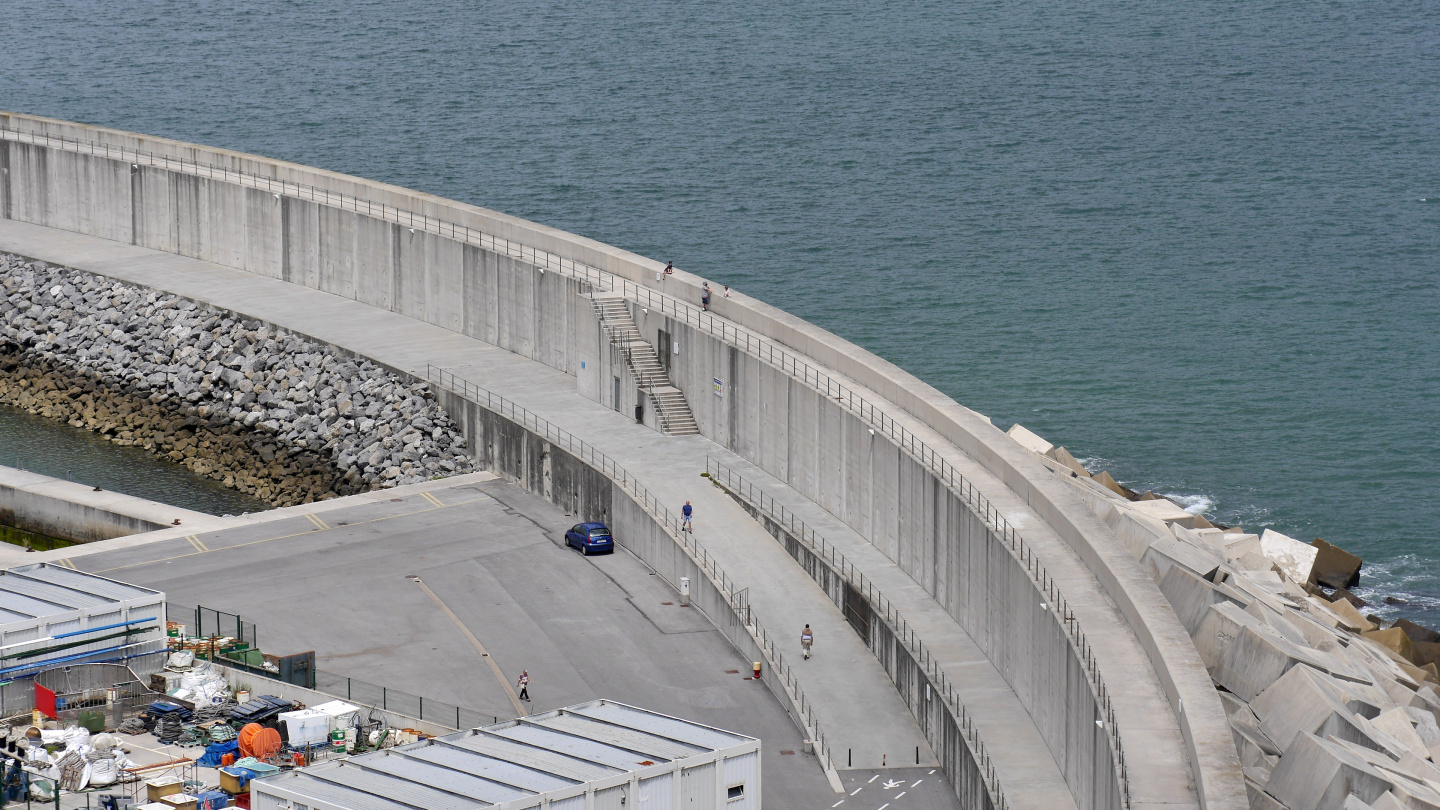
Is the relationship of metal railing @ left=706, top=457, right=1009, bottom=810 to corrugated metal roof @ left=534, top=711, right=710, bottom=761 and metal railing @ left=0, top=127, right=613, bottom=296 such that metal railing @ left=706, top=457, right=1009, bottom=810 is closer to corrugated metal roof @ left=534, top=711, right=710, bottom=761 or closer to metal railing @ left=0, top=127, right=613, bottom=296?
corrugated metal roof @ left=534, top=711, right=710, bottom=761

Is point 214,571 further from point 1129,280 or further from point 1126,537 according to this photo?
point 1129,280

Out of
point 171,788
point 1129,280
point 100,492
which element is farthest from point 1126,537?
point 1129,280

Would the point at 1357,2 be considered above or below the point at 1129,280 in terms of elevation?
above

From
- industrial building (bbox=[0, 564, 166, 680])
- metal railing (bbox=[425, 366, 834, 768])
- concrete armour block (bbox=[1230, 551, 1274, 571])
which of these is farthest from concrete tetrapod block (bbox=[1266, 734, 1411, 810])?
industrial building (bbox=[0, 564, 166, 680])

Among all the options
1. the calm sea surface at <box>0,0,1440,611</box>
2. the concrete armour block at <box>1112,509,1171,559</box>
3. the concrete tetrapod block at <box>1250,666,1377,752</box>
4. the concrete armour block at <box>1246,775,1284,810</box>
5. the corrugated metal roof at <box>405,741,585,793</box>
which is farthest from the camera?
the calm sea surface at <box>0,0,1440,611</box>

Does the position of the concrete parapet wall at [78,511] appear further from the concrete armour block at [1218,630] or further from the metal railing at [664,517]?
the concrete armour block at [1218,630]

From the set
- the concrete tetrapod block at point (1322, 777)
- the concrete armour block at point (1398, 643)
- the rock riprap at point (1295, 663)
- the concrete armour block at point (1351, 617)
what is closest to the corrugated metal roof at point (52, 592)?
the rock riprap at point (1295, 663)
